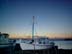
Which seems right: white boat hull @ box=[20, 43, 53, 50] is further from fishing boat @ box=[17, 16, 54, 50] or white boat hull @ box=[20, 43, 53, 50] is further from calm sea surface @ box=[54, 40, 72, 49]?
calm sea surface @ box=[54, 40, 72, 49]

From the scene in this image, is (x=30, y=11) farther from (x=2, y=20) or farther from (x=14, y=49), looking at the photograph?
(x=14, y=49)

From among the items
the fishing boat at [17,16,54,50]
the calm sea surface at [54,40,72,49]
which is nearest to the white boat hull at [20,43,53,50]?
the fishing boat at [17,16,54,50]

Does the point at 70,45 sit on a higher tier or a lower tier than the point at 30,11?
lower

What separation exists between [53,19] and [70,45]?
57cm

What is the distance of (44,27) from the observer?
9.21ft

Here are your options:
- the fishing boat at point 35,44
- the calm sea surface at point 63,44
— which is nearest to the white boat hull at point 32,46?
the fishing boat at point 35,44

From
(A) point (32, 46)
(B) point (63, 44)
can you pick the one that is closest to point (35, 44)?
(A) point (32, 46)

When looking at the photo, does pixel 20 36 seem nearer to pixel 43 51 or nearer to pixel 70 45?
pixel 43 51

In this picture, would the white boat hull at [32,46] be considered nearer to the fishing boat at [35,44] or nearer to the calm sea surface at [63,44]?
the fishing boat at [35,44]

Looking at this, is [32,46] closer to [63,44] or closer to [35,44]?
[35,44]

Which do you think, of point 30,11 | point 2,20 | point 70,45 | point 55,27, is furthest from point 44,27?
point 2,20

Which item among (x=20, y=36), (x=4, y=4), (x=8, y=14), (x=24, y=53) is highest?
(x=4, y=4)

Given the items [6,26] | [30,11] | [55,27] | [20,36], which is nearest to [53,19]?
[55,27]

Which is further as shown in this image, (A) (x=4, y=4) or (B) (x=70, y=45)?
(A) (x=4, y=4)
